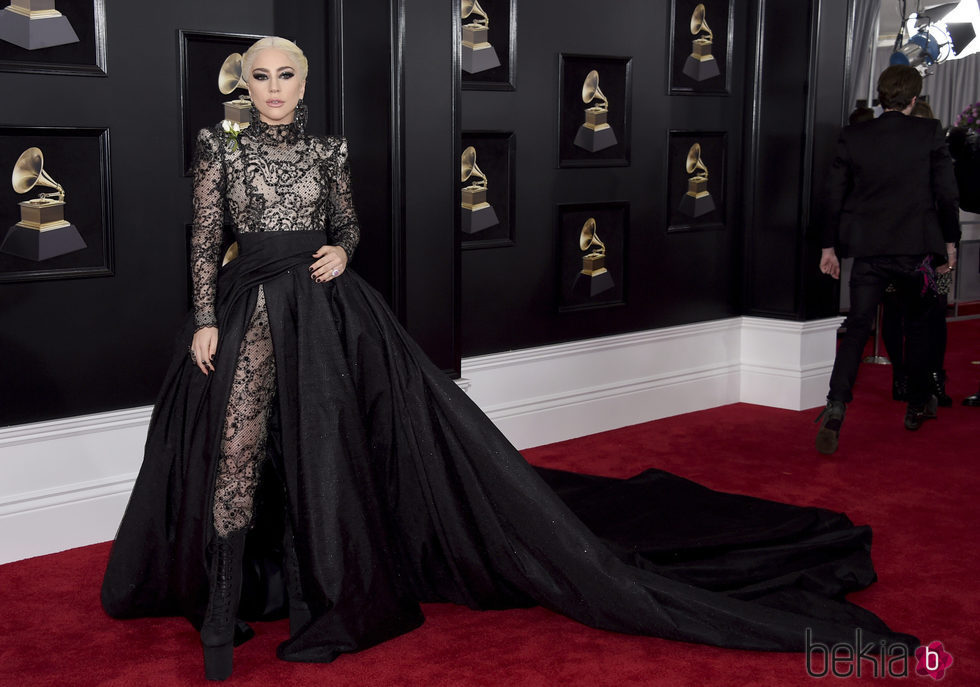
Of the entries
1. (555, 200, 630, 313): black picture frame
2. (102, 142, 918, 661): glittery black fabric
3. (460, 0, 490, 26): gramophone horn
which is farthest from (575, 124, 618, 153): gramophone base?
(102, 142, 918, 661): glittery black fabric

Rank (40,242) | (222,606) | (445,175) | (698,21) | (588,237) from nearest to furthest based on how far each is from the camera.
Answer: (222,606), (40,242), (445,175), (588,237), (698,21)

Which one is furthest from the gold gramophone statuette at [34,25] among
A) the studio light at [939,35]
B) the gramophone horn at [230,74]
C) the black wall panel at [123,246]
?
the studio light at [939,35]

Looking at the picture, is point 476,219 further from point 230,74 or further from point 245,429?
point 245,429

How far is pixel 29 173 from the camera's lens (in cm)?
350

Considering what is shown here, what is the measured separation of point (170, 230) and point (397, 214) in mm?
805

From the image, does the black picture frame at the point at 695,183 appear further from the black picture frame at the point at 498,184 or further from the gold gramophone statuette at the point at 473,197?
the gold gramophone statuette at the point at 473,197

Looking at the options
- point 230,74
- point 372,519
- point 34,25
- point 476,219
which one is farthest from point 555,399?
point 34,25

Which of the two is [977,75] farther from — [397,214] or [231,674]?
[231,674]

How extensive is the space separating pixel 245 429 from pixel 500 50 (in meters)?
2.48

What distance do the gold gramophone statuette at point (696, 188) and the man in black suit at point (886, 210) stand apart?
2.61 ft

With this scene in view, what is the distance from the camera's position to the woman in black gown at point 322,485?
2854 millimetres

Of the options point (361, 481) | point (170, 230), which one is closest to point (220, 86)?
point (170, 230)

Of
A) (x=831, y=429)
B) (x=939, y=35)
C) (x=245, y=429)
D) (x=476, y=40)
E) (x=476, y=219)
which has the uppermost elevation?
(x=939, y=35)

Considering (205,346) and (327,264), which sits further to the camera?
(327,264)
